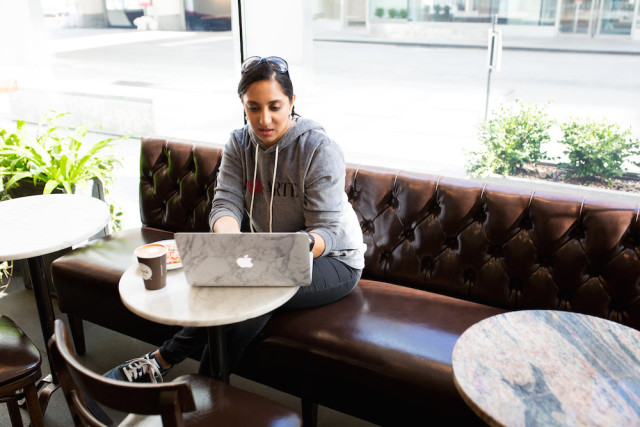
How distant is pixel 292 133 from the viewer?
6.66 ft

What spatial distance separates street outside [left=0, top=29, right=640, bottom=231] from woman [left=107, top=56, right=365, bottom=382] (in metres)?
0.76

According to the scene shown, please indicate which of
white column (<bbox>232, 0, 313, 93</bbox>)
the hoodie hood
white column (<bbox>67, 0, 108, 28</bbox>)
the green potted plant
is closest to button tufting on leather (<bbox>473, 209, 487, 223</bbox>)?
the hoodie hood

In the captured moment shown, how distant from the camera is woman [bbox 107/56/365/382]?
193 cm

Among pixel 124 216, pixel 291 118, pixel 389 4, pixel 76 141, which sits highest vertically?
pixel 389 4

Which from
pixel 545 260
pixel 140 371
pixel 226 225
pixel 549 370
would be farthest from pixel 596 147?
pixel 140 371

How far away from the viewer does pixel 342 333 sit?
193 cm

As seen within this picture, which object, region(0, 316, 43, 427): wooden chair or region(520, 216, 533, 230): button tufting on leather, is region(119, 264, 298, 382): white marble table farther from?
region(520, 216, 533, 230): button tufting on leather

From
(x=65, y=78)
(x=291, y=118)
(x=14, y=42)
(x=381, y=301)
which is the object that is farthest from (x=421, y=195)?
(x=14, y=42)

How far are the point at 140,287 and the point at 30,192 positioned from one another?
1.66m

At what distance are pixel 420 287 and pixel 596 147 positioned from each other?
3.20 ft

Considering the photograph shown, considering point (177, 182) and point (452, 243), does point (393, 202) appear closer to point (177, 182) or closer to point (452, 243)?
point (452, 243)

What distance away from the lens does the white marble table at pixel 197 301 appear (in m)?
1.51

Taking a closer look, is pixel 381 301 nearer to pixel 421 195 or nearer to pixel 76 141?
pixel 421 195

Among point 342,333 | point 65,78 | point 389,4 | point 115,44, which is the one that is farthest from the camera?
point 65,78
